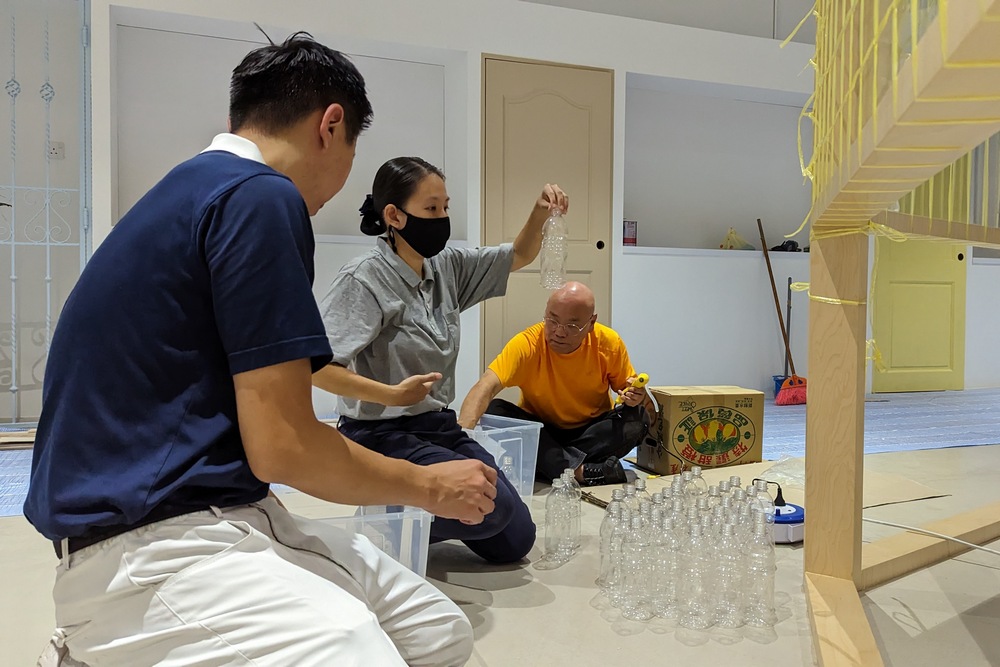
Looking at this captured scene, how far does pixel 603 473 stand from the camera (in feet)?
10.0

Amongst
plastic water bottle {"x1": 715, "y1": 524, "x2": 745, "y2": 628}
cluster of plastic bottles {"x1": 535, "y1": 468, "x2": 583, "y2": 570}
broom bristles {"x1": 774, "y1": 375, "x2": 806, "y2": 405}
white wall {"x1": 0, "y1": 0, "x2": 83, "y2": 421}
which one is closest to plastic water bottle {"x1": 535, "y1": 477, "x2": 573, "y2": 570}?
cluster of plastic bottles {"x1": 535, "y1": 468, "x2": 583, "y2": 570}

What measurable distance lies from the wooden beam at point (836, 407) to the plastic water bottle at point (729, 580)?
0.84ft

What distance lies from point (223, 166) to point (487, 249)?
5.05 ft

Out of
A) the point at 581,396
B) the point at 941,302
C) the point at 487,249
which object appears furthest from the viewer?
the point at 941,302

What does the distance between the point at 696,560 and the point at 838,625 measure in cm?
32

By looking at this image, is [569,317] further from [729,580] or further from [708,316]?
[708,316]

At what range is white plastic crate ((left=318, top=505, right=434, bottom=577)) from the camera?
1611 mm

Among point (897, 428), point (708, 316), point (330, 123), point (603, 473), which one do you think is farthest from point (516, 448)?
point (708, 316)

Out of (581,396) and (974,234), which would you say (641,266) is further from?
(974,234)

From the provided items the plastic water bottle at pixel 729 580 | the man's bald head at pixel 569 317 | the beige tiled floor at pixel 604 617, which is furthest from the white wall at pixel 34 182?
the plastic water bottle at pixel 729 580

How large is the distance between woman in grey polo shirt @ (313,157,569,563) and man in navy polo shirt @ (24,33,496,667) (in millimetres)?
1009

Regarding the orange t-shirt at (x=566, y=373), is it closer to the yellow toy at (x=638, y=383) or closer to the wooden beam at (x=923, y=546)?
the yellow toy at (x=638, y=383)

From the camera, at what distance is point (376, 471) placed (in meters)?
1.05

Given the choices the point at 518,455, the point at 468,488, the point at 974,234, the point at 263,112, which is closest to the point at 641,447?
the point at 518,455
